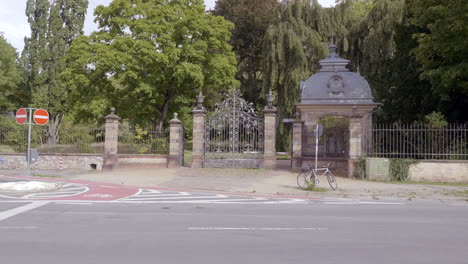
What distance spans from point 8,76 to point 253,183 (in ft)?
129

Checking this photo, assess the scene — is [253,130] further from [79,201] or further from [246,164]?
[79,201]

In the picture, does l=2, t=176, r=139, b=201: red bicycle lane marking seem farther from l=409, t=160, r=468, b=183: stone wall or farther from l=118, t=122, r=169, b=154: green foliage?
→ l=409, t=160, r=468, b=183: stone wall

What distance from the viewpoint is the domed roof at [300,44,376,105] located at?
2709cm

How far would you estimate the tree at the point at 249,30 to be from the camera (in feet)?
138

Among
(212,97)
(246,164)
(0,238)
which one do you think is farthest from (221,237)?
(212,97)

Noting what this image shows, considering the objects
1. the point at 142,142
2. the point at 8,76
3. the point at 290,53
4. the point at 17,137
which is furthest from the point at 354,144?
the point at 8,76

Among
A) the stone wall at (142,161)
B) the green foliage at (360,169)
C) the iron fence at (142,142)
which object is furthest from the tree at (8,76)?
the green foliage at (360,169)

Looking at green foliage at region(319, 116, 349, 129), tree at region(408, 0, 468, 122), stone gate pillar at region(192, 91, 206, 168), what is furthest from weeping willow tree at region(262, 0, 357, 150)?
stone gate pillar at region(192, 91, 206, 168)

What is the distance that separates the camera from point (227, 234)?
7.90 metres

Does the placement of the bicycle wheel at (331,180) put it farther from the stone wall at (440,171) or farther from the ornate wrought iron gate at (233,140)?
the ornate wrought iron gate at (233,140)

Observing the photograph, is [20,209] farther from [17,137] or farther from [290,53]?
[290,53]

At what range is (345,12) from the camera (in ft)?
126

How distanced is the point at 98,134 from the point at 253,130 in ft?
27.4

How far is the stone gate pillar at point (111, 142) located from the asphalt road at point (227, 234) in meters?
11.9
